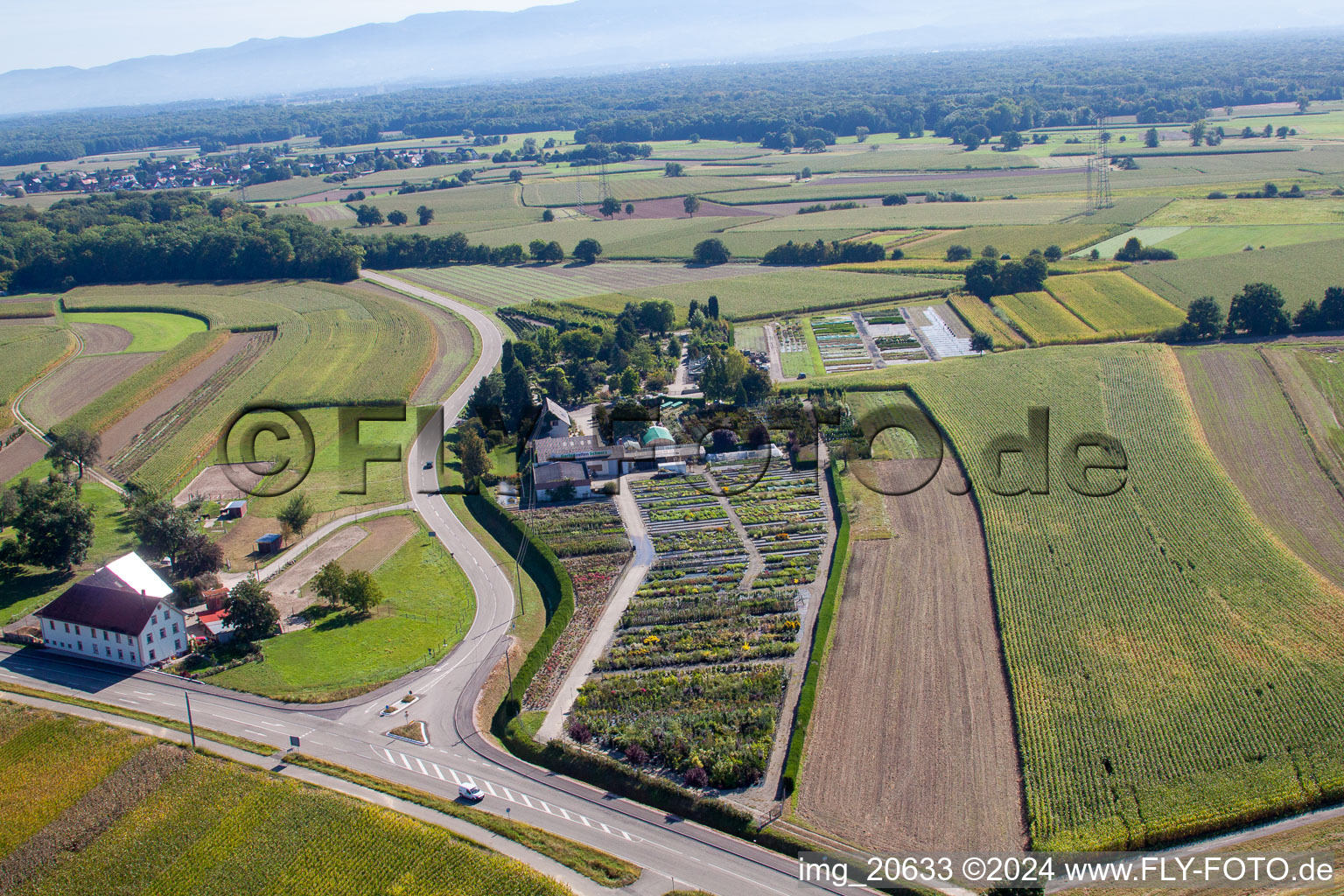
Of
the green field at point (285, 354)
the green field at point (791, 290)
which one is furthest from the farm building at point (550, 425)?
the green field at point (791, 290)

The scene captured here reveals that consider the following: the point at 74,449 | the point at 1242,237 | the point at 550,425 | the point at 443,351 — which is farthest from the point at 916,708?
the point at 1242,237

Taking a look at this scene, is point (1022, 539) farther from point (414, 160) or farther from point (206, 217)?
point (414, 160)

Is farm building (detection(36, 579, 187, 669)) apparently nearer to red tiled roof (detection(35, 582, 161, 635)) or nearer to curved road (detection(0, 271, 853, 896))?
red tiled roof (detection(35, 582, 161, 635))

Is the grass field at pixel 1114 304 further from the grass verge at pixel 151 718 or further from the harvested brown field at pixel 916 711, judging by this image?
the grass verge at pixel 151 718

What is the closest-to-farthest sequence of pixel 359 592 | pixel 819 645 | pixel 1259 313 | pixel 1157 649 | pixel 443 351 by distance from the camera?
pixel 1157 649
pixel 819 645
pixel 359 592
pixel 1259 313
pixel 443 351

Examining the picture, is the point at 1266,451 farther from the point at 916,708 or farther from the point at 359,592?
the point at 359,592

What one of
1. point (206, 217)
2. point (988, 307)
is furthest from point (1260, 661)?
point (206, 217)
